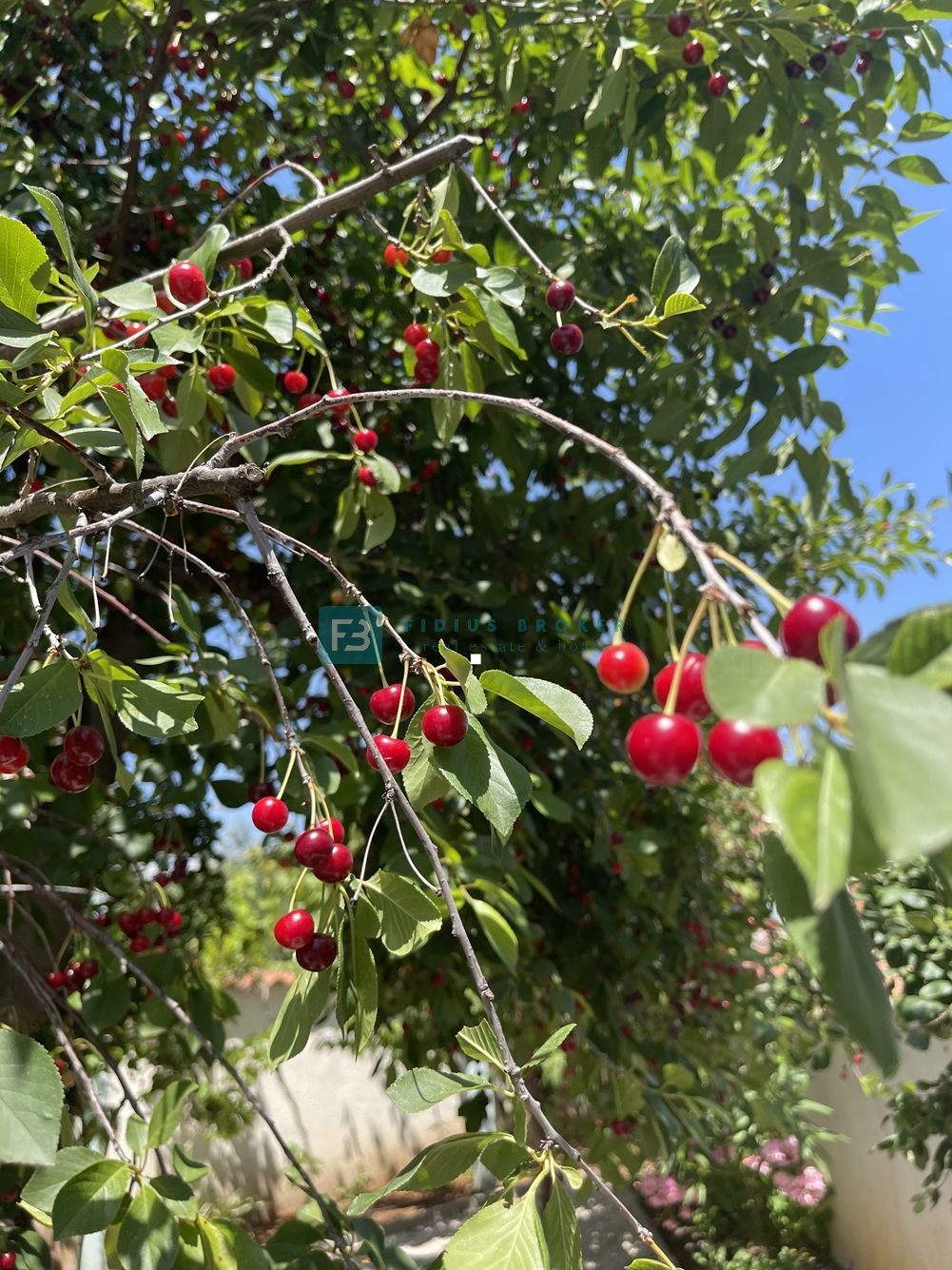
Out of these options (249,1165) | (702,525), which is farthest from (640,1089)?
(249,1165)

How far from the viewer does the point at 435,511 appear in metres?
2.42

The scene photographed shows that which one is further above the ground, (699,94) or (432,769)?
(699,94)

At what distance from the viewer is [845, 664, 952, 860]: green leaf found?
11.1 inches

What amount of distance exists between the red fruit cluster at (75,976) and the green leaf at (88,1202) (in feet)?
2.52

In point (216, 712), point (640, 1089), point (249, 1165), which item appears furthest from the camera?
point (249, 1165)

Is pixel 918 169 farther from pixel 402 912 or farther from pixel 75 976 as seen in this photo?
pixel 75 976

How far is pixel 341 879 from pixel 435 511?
65.2 inches

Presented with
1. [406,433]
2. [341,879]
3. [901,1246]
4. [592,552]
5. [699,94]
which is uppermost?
[699,94]

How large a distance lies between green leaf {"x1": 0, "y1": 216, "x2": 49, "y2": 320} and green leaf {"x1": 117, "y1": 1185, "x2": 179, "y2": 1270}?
3.28 feet

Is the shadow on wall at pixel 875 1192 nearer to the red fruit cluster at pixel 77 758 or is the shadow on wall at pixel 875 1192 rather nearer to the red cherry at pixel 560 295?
the red cherry at pixel 560 295

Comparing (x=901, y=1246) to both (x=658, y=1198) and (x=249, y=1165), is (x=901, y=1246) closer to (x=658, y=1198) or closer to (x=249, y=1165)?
(x=658, y=1198)

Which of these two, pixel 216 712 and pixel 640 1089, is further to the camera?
pixel 640 1089

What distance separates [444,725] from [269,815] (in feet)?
1.61

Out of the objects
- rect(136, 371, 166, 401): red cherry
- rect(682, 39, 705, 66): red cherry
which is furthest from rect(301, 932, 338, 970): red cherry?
rect(682, 39, 705, 66): red cherry
